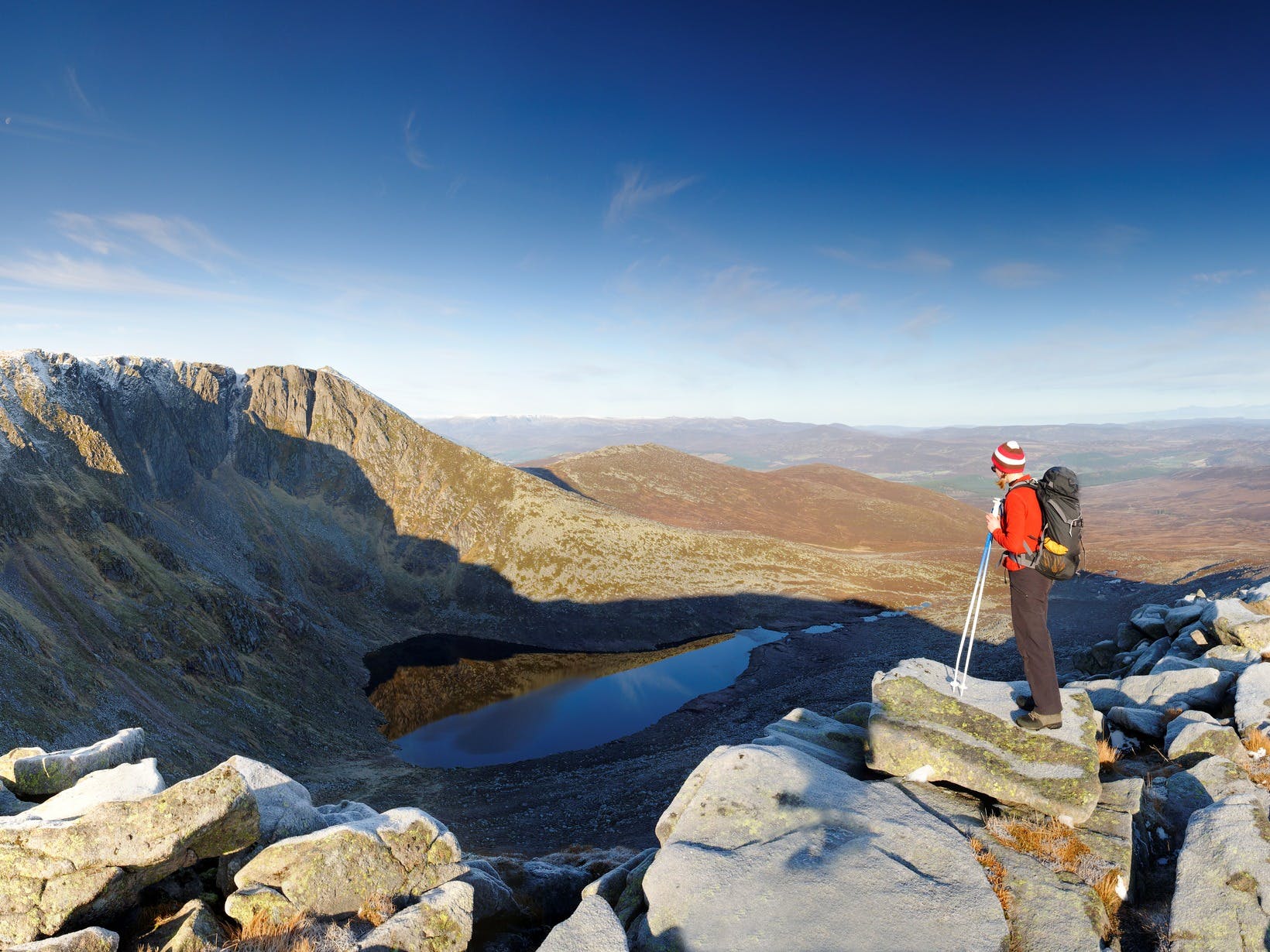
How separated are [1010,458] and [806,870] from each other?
8827 millimetres

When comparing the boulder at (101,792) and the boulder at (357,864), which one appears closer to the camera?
the boulder at (101,792)

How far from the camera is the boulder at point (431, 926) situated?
9383 mm

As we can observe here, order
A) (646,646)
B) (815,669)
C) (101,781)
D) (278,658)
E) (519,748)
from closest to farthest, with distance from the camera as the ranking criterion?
(101,781) → (519,748) → (278,658) → (815,669) → (646,646)

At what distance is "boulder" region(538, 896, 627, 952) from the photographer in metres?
8.35

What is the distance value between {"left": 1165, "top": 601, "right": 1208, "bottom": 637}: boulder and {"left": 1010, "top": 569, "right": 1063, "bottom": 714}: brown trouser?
22.8m

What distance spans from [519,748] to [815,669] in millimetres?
37245

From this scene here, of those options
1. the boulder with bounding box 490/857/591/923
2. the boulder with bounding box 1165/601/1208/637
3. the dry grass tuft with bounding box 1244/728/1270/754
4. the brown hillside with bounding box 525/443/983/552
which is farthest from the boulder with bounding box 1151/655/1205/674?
the brown hillside with bounding box 525/443/983/552

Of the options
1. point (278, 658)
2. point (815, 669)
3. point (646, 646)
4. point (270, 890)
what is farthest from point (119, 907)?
point (646, 646)

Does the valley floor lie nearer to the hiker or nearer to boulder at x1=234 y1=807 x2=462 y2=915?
boulder at x1=234 y1=807 x2=462 y2=915

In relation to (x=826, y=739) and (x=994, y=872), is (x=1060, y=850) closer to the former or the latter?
(x=994, y=872)

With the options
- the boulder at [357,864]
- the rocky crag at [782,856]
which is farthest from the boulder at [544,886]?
the boulder at [357,864]

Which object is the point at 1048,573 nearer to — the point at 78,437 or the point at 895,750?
the point at 895,750

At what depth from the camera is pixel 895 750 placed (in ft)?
38.8

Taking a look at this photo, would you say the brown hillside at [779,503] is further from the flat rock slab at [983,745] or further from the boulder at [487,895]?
the boulder at [487,895]
